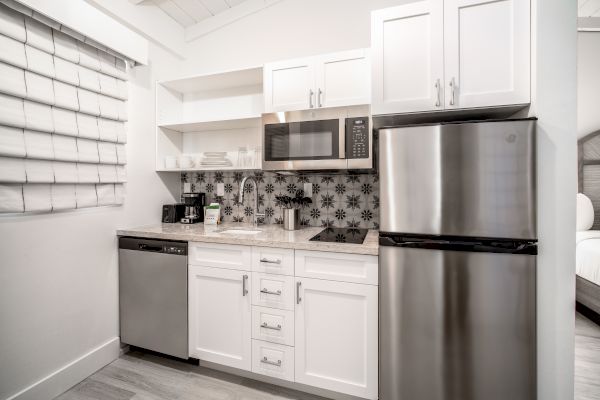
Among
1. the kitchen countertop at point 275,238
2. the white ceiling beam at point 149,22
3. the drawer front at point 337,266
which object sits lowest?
the drawer front at point 337,266

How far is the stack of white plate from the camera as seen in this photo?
2.30 meters

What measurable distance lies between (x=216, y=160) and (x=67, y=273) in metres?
1.25

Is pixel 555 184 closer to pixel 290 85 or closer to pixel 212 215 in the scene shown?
pixel 290 85

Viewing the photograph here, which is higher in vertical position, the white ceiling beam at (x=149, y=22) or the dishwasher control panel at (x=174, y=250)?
the white ceiling beam at (x=149, y=22)

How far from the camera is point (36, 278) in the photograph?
1.61m

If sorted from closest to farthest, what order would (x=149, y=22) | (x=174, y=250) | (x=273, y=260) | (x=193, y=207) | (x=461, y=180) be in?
(x=461, y=180)
(x=273, y=260)
(x=174, y=250)
(x=149, y=22)
(x=193, y=207)

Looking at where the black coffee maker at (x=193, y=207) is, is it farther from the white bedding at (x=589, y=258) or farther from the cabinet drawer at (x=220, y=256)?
the white bedding at (x=589, y=258)

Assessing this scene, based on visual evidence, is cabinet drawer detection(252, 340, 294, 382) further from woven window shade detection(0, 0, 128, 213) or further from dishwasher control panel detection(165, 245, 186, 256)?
woven window shade detection(0, 0, 128, 213)

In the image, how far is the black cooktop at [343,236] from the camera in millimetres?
1676

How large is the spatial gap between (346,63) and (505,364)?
6.16ft

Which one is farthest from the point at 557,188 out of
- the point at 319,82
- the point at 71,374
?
the point at 71,374

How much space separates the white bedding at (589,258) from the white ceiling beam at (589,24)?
211 cm

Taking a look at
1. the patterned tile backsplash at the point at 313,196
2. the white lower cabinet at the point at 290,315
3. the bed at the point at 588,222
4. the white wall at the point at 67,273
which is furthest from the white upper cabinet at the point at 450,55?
the bed at the point at 588,222

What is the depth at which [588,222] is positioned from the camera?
3.04 metres
